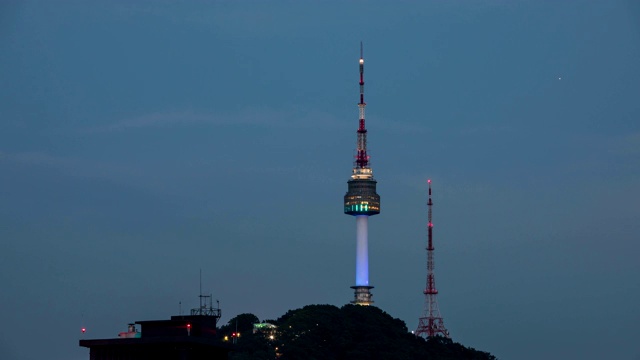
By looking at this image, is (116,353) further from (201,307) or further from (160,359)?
(201,307)

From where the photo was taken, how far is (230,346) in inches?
5891

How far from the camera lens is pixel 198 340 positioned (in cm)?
13725

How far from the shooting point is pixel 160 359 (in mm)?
136125

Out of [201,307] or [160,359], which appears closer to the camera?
[160,359]

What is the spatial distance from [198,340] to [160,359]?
11.2 ft

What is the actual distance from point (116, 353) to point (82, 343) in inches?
116

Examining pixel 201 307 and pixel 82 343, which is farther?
pixel 201 307

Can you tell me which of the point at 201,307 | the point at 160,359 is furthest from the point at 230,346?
the point at 160,359

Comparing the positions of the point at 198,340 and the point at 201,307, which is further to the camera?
the point at 201,307

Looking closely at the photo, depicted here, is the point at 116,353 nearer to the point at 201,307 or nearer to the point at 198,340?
the point at 198,340

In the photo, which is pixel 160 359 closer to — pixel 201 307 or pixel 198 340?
pixel 198 340

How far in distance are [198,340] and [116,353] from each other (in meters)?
6.50

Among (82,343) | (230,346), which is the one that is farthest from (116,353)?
(230,346)

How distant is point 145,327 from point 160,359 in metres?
3.85
